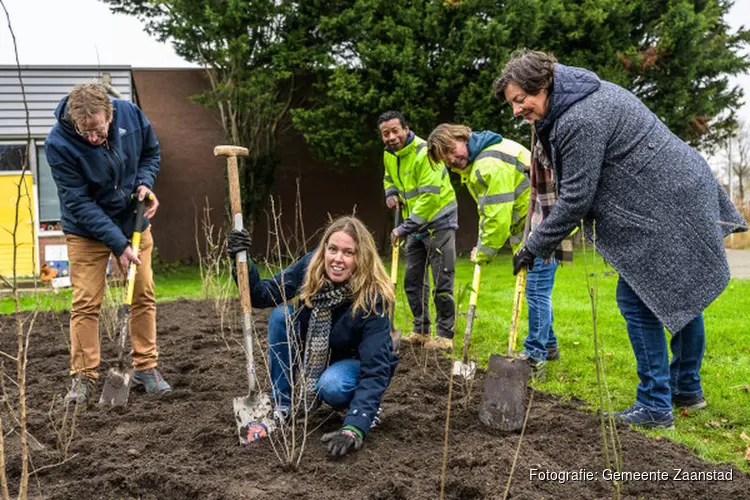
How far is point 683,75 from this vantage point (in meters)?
12.8

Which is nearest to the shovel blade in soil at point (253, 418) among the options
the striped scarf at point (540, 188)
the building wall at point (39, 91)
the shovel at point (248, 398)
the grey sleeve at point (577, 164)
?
the shovel at point (248, 398)

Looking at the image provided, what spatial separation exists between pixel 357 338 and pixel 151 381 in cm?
158

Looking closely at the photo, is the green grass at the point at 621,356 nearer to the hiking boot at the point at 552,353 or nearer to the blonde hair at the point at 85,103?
the hiking boot at the point at 552,353

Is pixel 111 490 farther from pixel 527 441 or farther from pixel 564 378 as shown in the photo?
pixel 564 378

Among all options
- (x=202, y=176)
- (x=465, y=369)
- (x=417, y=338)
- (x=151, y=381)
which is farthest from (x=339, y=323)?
(x=202, y=176)

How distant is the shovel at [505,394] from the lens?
3.21 meters

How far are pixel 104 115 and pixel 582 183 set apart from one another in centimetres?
249

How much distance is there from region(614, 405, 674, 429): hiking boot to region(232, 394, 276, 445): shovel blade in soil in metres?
1.78

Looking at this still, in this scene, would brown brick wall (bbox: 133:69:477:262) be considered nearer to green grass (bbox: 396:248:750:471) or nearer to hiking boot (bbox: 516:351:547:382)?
green grass (bbox: 396:248:750:471)

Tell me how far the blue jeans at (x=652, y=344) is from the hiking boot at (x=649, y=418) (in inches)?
1.0

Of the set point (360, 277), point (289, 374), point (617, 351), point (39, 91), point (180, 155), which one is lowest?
point (617, 351)

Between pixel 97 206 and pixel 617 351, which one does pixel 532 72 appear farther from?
pixel 617 351

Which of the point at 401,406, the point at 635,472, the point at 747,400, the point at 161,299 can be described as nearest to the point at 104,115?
the point at 401,406

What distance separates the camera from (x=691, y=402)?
3.50 meters
